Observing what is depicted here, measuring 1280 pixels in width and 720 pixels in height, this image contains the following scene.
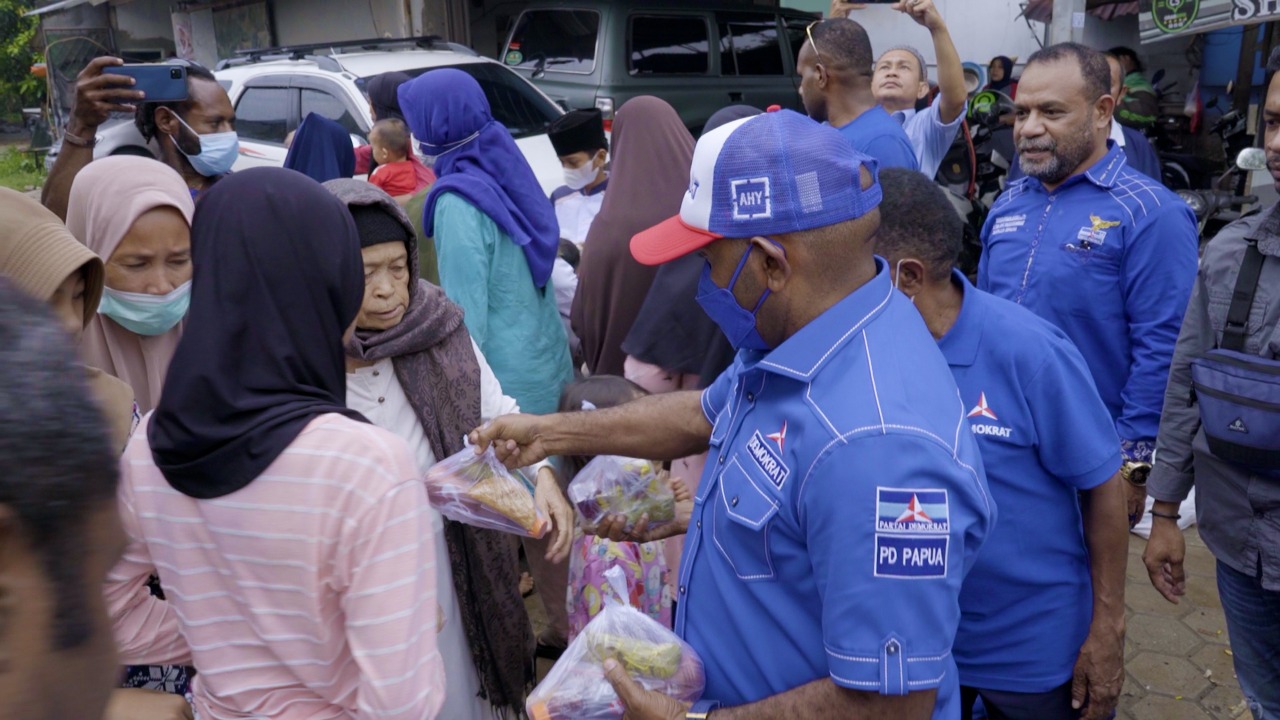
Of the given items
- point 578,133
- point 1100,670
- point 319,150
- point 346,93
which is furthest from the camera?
point 346,93

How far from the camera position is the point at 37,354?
680mm

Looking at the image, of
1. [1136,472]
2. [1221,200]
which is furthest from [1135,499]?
[1221,200]

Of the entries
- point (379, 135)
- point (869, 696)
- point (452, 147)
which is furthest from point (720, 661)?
point (379, 135)

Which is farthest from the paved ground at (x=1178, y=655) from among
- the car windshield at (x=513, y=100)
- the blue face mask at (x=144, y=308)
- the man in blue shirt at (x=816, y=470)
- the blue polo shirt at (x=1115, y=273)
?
the car windshield at (x=513, y=100)

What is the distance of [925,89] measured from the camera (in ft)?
19.4

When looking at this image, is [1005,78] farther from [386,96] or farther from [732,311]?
[732,311]

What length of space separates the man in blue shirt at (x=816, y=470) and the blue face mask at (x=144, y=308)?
1539 mm

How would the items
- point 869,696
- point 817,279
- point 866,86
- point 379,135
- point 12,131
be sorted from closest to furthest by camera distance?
point 869,696
point 817,279
point 866,86
point 379,135
point 12,131

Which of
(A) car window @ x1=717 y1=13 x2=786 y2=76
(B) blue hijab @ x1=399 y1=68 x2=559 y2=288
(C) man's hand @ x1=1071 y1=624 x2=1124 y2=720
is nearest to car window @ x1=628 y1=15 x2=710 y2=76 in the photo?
(A) car window @ x1=717 y1=13 x2=786 y2=76

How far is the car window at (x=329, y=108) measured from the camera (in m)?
7.58

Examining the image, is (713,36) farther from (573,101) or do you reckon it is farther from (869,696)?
(869,696)

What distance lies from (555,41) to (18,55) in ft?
63.4

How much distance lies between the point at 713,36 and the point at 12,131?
26.0 m

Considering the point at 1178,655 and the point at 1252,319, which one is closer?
the point at 1252,319
